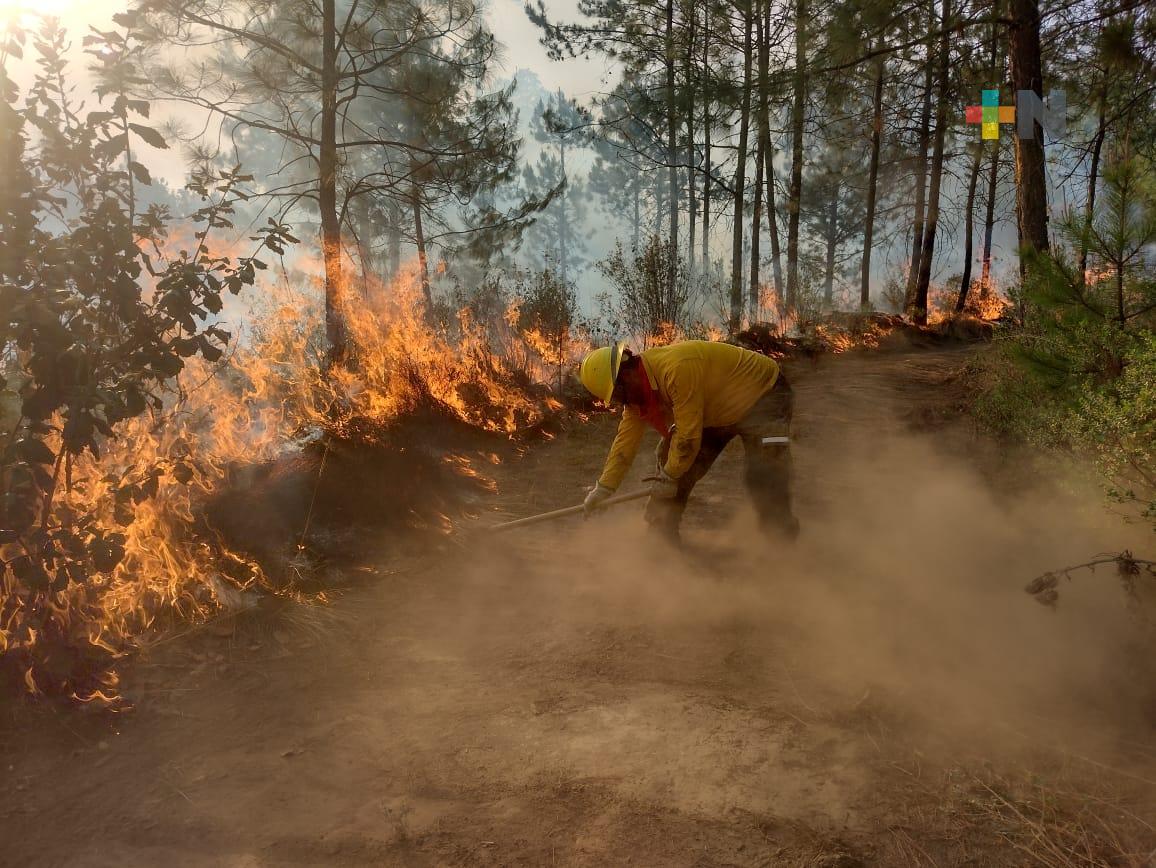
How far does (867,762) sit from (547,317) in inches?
320

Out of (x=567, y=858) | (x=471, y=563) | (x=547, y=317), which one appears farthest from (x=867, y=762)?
(x=547, y=317)

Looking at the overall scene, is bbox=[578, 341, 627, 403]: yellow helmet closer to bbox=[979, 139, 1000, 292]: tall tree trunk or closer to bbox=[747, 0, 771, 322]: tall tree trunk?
bbox=[747, 0, 771, 322]: tall tree trunk

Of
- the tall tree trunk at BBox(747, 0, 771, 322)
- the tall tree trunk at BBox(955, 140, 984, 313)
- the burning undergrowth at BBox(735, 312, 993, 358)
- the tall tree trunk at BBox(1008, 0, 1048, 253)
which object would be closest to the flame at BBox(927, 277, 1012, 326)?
the tall tree trunk at BBox(955, 140, 984, 313)

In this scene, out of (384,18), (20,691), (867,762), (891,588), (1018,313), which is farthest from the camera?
(384,18)

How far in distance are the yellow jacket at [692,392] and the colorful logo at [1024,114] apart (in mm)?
4725

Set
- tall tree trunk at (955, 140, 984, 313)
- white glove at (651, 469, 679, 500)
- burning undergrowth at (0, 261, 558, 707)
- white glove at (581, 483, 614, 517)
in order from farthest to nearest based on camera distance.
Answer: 1. tall tree trunk at (955, 140, 984, 313)
2. white glove at (651, 469, 679, 500)
3. white glove at (581, 483, 614, 517)
4. burning undergrowth at (0, 261, 558, 707)

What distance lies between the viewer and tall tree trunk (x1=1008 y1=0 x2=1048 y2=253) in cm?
676

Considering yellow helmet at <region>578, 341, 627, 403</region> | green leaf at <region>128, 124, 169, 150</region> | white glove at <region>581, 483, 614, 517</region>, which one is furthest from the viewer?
white glove at <region>581, 483, 614, 517</region>

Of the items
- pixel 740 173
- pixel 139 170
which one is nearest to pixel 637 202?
pixel 740 173

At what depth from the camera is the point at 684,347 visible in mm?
4266

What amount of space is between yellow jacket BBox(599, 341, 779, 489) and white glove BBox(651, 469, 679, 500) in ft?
0.85

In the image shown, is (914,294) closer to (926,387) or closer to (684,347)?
(926,387)

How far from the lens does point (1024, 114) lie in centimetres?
674

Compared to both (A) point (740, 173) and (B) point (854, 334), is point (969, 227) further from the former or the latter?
(A) point (740, 173)
